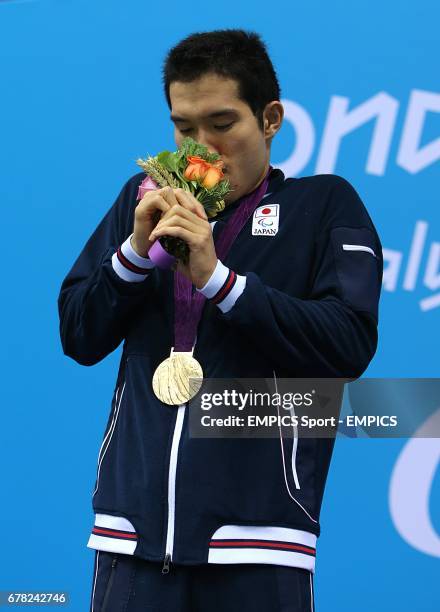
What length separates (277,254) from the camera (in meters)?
1.79

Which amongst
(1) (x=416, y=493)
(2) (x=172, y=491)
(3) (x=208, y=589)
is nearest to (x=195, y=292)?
(2) (x=172, y=491)

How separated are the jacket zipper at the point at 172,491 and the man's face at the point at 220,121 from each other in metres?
0.43

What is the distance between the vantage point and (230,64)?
72.4 inches

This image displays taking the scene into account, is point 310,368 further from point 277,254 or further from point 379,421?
point 379,421

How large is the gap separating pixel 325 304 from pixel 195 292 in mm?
217

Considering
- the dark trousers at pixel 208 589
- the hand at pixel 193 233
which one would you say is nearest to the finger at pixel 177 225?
the hand at pixel 193 233

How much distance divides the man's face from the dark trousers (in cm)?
64

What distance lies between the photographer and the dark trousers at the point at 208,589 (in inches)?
64.1

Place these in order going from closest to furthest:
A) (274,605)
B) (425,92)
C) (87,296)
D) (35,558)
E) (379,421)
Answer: (274,605) → (87,296) → (379,421) → (425,92) → (35,558)

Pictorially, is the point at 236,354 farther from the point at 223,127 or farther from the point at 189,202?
the point at 223,127

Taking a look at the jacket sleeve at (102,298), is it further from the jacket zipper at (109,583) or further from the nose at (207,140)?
the jacket zipper at (109,583)

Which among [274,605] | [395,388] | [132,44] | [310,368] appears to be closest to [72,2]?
[132,44]

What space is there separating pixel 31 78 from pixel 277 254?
1676mm

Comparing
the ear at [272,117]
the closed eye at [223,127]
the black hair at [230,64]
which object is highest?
the black hair at [230,64]
